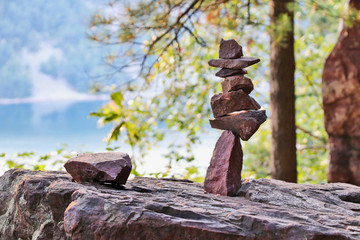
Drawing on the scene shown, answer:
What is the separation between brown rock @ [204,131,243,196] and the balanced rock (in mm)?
567

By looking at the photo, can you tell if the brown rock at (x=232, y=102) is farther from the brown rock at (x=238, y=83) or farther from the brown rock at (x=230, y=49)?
the brown rock at (x=230, y=49)

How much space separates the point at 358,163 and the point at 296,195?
8.87 feet

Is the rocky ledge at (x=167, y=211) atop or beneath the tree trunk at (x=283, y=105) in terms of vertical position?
beneath

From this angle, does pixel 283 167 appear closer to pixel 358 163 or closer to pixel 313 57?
pixel 358 163

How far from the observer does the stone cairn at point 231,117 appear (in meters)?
2.71

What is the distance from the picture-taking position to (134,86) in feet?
17.7

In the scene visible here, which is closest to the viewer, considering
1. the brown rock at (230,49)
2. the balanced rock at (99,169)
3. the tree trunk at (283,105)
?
the balanced rock at (99,169)

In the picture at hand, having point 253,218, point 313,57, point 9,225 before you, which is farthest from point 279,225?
point 313,57

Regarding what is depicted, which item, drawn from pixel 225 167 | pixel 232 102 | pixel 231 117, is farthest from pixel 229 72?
pixel 225 167

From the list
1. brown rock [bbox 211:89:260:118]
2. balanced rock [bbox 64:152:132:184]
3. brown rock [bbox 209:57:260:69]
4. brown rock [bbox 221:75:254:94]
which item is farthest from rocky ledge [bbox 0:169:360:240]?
brown rock [bbox 209:57:260:69]

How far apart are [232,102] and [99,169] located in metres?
0.96

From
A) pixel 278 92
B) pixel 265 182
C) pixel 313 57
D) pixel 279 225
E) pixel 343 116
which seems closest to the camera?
pixel 279 225

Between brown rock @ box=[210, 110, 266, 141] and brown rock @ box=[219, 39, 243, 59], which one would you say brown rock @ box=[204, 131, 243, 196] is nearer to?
brown rock @ box=[210, 110, 266, 141]

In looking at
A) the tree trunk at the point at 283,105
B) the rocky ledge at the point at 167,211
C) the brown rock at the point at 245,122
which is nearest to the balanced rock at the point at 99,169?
the rocky ledge at the point at 167,211
